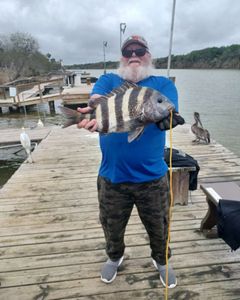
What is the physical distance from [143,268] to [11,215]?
2206 mm

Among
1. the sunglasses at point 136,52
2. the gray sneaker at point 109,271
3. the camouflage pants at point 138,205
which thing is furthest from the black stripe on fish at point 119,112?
the gray sneaker at point 109,271

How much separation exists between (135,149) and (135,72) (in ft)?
1.88

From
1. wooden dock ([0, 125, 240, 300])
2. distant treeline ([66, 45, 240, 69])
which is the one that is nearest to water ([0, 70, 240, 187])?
wooden dock ([0, 125, 240, 300])

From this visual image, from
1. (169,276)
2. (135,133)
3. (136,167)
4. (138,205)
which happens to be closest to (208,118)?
(169,276)

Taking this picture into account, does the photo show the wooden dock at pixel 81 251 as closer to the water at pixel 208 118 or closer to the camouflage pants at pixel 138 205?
the camouflage pants at pixel 138 205

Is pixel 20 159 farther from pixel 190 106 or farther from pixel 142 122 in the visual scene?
pixel 190 106

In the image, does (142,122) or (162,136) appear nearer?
(142,122)

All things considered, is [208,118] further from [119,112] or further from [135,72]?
[119,112]

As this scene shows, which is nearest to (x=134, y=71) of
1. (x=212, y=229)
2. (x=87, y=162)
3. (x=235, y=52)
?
(x=212, y=229)

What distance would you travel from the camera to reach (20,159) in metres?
10.8

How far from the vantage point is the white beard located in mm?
2223

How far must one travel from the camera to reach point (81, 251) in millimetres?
3307

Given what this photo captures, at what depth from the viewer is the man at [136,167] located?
7.35 ft

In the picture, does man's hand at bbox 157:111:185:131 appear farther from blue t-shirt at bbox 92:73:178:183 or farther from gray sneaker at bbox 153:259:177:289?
gray sneaker at bbox 153:259:177:289
